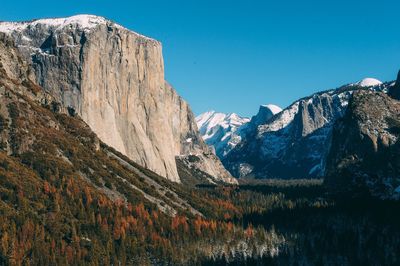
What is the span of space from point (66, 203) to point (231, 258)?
5188cm

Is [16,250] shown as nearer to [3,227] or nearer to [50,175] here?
[3,227]

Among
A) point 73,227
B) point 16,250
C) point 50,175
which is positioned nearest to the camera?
point 16,250

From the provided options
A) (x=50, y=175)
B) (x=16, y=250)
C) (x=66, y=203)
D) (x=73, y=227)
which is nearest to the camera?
(x=16, y=250)

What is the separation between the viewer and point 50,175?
196 meters

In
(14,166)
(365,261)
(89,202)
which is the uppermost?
(14,166)

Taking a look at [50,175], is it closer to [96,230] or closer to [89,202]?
[89,202]

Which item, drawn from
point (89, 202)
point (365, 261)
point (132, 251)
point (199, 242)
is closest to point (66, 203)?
point (89, 202)

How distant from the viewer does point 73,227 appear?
170m

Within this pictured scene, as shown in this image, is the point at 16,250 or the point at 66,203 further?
the point at 66,203

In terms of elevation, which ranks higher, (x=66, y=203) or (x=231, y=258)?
(x=66, y=203)

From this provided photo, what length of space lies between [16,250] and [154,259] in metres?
42.1

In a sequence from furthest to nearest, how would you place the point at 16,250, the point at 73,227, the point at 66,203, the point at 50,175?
the point at 50,175
the point at 66,203
the point at 73,227
the point at 16,250

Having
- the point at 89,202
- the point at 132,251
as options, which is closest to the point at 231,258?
the point at 132,251

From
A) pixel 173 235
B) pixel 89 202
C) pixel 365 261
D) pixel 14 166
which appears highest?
pixel 14 166
